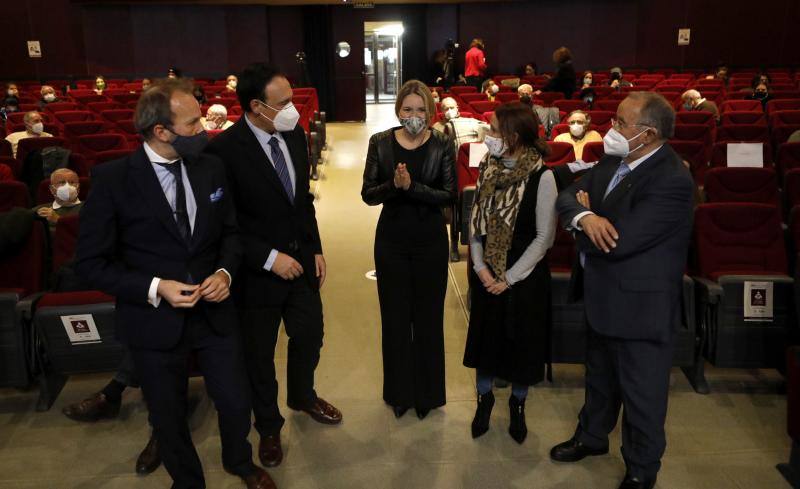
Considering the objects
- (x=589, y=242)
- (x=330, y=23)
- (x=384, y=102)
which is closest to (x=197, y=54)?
(x=330, y=23)

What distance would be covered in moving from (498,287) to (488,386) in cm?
52

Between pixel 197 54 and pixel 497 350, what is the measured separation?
49.4 feet

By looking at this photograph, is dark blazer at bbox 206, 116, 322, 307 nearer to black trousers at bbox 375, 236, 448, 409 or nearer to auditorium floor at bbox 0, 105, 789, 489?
black trousers at bbox 375, 236, 448, 409

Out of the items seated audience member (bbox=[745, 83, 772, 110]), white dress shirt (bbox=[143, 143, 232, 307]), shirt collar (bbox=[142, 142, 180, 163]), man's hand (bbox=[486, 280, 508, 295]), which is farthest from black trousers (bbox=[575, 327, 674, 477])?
seated audience member (bbox=[745, 83, 772, 110])

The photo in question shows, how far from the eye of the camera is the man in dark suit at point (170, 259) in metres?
2.01

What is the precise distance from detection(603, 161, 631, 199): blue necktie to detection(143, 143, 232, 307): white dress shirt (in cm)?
147

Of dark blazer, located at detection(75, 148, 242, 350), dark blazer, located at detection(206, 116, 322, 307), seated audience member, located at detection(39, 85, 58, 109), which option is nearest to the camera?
dark blazer, located at detection(75, 148, 242, 350)

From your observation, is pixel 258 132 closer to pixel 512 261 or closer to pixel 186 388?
pixel 186 388

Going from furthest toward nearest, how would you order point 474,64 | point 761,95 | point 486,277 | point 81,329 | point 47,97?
point 474,64, point 47,97, point 761,95, point 81,329, point 486,277

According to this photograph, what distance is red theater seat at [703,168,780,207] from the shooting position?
15.3ft

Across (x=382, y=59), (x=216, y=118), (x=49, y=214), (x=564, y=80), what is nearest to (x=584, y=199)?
(x=49, y=214)

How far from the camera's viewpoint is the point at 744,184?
4691 millimetres

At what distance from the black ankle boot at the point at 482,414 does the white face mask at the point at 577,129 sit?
351cm

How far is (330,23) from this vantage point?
15070mm
